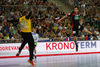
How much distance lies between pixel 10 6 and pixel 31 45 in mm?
9688

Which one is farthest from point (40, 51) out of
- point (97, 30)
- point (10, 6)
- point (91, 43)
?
point (97, 30)

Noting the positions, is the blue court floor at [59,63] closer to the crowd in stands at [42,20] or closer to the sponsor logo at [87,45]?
the crowd in stands at [42,20]

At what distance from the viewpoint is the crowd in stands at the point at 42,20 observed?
15227 millimetres

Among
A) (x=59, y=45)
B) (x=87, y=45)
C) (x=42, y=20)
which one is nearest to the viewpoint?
(x=59, y=45)

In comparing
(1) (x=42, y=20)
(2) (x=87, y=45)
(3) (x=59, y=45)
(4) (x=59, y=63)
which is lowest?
(2) (x=87, y=45)

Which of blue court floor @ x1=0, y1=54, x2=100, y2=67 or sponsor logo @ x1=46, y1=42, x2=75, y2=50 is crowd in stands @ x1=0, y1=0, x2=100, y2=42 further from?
blue court floor @ x1=0, y1=54, x2=100, y2=67

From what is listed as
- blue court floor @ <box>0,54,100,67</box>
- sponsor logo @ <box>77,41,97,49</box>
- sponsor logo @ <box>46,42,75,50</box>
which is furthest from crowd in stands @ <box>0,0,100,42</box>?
blue court floor @ <box>0,54,100,67</box>

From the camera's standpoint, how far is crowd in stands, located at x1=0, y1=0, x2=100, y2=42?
15.2 m

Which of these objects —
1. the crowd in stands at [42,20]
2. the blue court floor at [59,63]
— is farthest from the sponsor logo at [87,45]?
the blue court floor at [59,63]

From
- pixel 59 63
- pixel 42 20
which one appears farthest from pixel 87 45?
pixel 59 63

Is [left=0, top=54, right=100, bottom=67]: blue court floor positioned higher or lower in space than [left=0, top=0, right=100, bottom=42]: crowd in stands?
lower

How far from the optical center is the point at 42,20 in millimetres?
17125

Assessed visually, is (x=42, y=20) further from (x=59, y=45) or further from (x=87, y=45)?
(x=87, y=45)

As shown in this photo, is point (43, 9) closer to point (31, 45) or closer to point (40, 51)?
point (40, 51)
